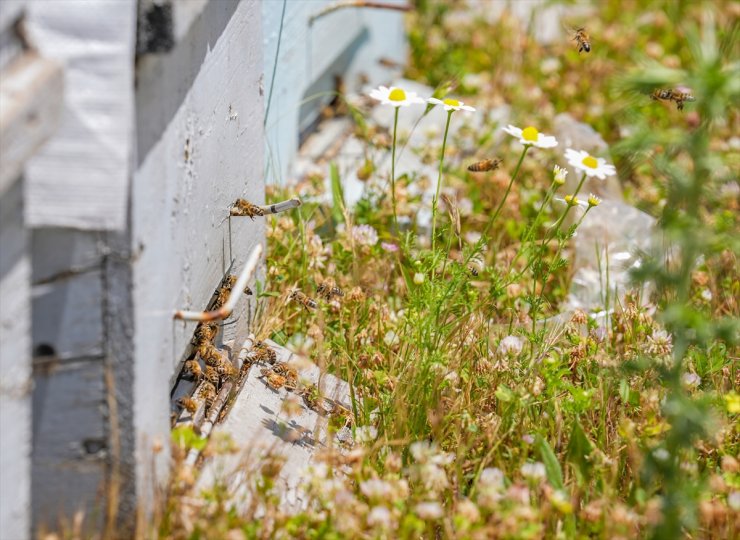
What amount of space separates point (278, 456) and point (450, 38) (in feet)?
13.1

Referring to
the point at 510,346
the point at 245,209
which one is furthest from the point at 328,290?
the point at 510,346

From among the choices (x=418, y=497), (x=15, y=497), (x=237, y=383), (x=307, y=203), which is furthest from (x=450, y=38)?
(x=15, y=497)

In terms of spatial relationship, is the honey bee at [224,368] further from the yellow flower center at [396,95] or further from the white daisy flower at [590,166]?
the white daisy flower at [590,166]

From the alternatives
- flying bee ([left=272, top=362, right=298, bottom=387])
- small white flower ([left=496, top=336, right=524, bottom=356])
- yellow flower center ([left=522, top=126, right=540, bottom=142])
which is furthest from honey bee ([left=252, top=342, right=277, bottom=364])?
yellow flower center ([left=522, top=126, right=540, bottom=142])

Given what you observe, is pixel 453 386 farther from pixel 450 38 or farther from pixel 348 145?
pixel 450 38

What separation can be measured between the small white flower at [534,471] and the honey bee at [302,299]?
2.70 ft

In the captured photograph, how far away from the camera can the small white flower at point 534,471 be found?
83.8 inches

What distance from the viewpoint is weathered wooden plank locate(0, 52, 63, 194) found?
1.47 meters

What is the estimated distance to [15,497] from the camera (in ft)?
5.73

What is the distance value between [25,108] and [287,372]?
4.00 feet

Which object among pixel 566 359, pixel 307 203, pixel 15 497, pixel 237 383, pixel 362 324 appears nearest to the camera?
pixel 15 497

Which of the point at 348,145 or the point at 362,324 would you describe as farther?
the point at 348,145

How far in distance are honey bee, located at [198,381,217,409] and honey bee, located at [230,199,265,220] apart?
42 centimetres

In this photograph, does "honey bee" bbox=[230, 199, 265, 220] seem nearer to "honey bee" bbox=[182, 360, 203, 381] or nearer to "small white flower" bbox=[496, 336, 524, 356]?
"honey bee" bbox=[182, 360, 203, 381]
